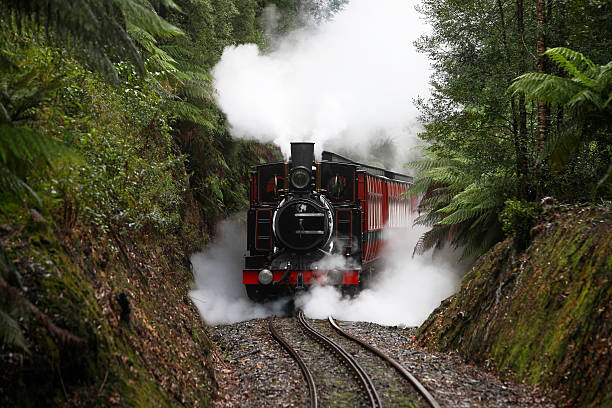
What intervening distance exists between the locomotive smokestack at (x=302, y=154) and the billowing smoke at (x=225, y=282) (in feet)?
10.8

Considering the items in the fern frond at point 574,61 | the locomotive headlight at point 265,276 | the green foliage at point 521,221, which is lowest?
the locomotive headlight at point 265,276

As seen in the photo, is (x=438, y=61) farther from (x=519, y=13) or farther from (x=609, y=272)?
(x=609, y=272)

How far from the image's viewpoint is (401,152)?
2912 cm

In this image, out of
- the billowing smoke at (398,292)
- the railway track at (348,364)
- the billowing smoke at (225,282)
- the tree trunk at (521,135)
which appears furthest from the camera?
the billowing smoke at (225,282)

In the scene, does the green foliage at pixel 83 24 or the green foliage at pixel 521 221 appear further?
the green foliage at pixel 521 221

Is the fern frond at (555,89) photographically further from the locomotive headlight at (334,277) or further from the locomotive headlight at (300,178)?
the locomotive headlight at (334,277)

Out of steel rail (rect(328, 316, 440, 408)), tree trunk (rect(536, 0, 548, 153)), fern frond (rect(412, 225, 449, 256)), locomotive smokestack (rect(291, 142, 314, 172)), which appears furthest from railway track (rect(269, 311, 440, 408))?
tree trunk (rect(536, 0, 548, 153))

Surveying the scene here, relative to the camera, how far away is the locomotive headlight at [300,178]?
39.0ft

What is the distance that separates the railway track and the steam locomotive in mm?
1236

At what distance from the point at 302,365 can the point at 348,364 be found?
1.94 feet

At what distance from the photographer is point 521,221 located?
784 centimetres

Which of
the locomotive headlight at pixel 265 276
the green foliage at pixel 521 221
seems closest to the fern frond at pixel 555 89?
the green foliage at pixel 521 221

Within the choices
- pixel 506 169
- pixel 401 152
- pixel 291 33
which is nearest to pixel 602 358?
pixel 506 169

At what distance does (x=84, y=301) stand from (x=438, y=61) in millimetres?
9203
